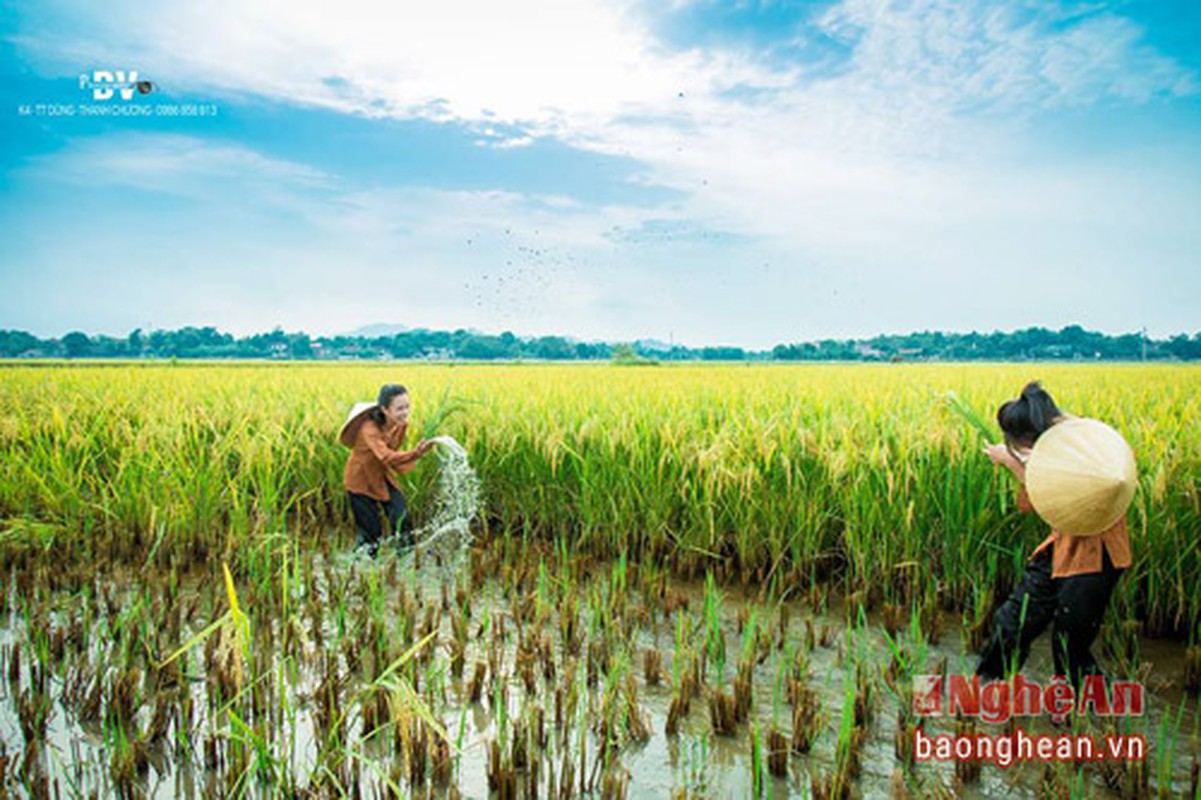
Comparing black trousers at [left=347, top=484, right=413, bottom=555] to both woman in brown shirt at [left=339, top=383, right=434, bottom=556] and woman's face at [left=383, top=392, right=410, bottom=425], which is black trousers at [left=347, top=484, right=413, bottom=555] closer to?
woman in brown shirt at [left=339, top=383, right=434, bottom=556]

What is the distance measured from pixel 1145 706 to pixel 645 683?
1812 mm

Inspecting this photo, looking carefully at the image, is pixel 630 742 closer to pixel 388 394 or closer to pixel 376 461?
pixel 388 394

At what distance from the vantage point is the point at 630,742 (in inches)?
96.6

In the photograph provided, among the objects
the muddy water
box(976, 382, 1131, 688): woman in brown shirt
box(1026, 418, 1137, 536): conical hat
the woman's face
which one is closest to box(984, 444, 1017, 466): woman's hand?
box(976, 382, 1131, 688): woman in brown shirt

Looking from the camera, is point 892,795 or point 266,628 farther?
point 266,628

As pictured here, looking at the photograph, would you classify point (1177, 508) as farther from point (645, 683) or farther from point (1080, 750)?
point (645, 683)

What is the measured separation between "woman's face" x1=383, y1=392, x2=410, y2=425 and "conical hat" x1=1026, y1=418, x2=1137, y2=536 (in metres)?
3.29

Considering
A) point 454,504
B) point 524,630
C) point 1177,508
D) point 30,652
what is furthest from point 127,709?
point 1177,508

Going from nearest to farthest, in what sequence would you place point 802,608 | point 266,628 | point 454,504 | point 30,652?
1. point 30,652
2. point 266,628
3. point 802,608
4. point 454,504

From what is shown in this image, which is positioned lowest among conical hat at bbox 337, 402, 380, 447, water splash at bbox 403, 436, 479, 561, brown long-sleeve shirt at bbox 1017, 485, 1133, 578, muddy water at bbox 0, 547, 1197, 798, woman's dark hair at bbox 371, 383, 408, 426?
muddy water at bbox 0, 547, 1197, 798

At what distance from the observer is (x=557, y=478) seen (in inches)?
204

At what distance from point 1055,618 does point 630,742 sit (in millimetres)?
1583

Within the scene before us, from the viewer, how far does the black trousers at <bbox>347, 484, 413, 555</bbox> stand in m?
4.76

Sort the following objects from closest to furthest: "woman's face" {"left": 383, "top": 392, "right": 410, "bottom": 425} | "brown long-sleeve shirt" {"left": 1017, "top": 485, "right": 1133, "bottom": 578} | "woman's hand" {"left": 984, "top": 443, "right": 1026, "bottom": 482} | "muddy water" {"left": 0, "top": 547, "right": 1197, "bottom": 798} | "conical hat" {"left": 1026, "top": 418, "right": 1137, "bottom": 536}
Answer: "muddy water" {"left": 0, "top": 547, "right": 1197, "bottom": 798} → "conical hat" {"left": 1026, "top": 418, "right": 1137, "bottom": 536} → "brown long-sleeve shirt" {"left": 1017, "top": 485, "right": 1133, "bottom": 578} → "woman's hand" {"left": 984, "top": 443, "right": 1026, "bottom": 482} → "woman's face" {"left": 383, "top": 392, "right": 410, "bottom": 425}
